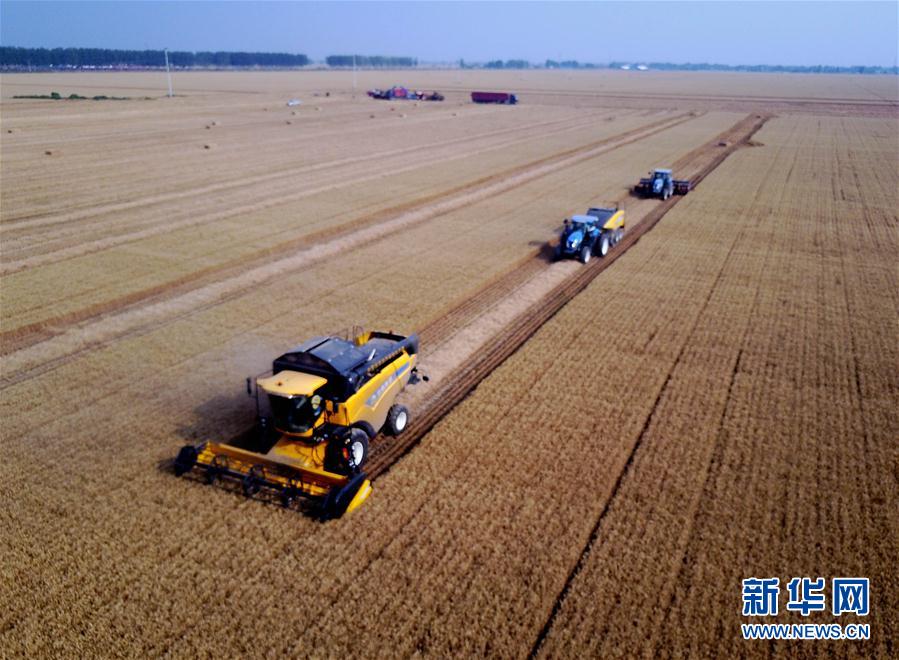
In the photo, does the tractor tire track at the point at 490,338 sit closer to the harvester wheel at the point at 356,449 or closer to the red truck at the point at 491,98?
the harvester wheel at the point at 356,449

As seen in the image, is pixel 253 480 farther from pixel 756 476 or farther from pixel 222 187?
pixel 222 187

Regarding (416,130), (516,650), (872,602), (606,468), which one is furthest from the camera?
(416,130)

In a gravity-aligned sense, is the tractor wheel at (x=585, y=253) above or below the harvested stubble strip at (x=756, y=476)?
above

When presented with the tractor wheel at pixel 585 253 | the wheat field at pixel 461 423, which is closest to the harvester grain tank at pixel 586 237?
the tractor wheel at pixel 585 253

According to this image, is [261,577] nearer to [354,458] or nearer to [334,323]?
[354,458]

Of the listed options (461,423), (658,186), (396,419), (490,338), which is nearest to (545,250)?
(490,338)

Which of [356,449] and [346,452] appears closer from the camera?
[346,452]

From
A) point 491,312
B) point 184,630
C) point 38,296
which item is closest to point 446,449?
point 184,630
